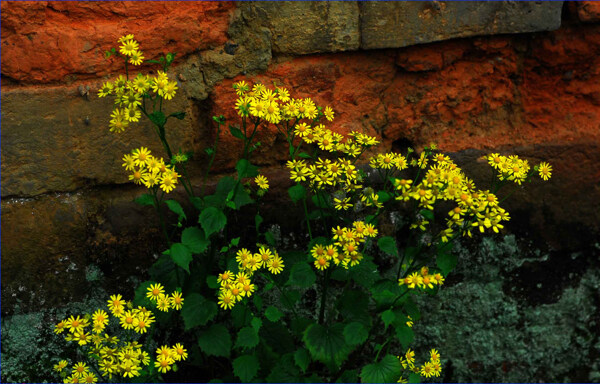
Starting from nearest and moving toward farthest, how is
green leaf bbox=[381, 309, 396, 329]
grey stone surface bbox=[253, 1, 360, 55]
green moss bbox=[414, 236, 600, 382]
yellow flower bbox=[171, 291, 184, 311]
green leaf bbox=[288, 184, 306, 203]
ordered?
Result: green leaf bbox=[381, 309, 396, 329] → yellow flower bbox=[171, 291, 184, 311] → green leaf bbox=[288, 184, 306, 203] → grey stone surface bbox=[253, 1, 360, 55] → green moss bbox=[414, 236, 600, 382]

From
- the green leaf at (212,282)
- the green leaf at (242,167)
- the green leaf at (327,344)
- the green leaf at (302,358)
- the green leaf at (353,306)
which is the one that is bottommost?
the green leaf at (302,358)

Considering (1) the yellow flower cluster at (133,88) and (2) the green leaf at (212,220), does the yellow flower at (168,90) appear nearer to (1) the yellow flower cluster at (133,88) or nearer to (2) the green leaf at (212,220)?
(1) the yellow flower cluster at (133,88)

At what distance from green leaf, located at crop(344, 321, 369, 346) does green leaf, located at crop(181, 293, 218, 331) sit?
0.45 m

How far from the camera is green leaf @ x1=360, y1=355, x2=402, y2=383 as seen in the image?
1.95 m

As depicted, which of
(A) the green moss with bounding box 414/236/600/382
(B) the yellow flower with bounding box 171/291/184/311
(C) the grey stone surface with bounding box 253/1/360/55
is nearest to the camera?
(B) the yellow flower with bounding box 171/291/184/311

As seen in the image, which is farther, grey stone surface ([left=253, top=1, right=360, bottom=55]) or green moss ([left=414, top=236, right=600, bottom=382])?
green moss ([left=414, top=236, right=600, bottom=382])

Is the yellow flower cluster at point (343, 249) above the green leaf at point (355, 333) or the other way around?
above

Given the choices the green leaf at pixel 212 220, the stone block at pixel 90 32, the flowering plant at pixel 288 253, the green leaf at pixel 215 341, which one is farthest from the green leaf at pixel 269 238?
the stone block at pixel 90 32

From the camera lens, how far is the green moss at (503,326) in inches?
99.7

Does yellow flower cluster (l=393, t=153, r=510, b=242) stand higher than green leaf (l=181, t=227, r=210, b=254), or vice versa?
A: yellow flower cluster (l=393, t=153, r=510, b=242)

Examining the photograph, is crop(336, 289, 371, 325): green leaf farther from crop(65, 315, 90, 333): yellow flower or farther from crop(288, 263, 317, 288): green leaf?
crop(65, 315, 90, 333): yellow flower

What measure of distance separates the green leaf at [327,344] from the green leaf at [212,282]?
35 cm

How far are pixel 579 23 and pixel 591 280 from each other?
3.67 ft

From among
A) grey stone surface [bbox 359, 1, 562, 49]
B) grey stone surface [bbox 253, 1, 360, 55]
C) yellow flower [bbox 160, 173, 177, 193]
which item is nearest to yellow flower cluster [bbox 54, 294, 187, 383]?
yellow flower [bbox 160, 173, 177, 193]
